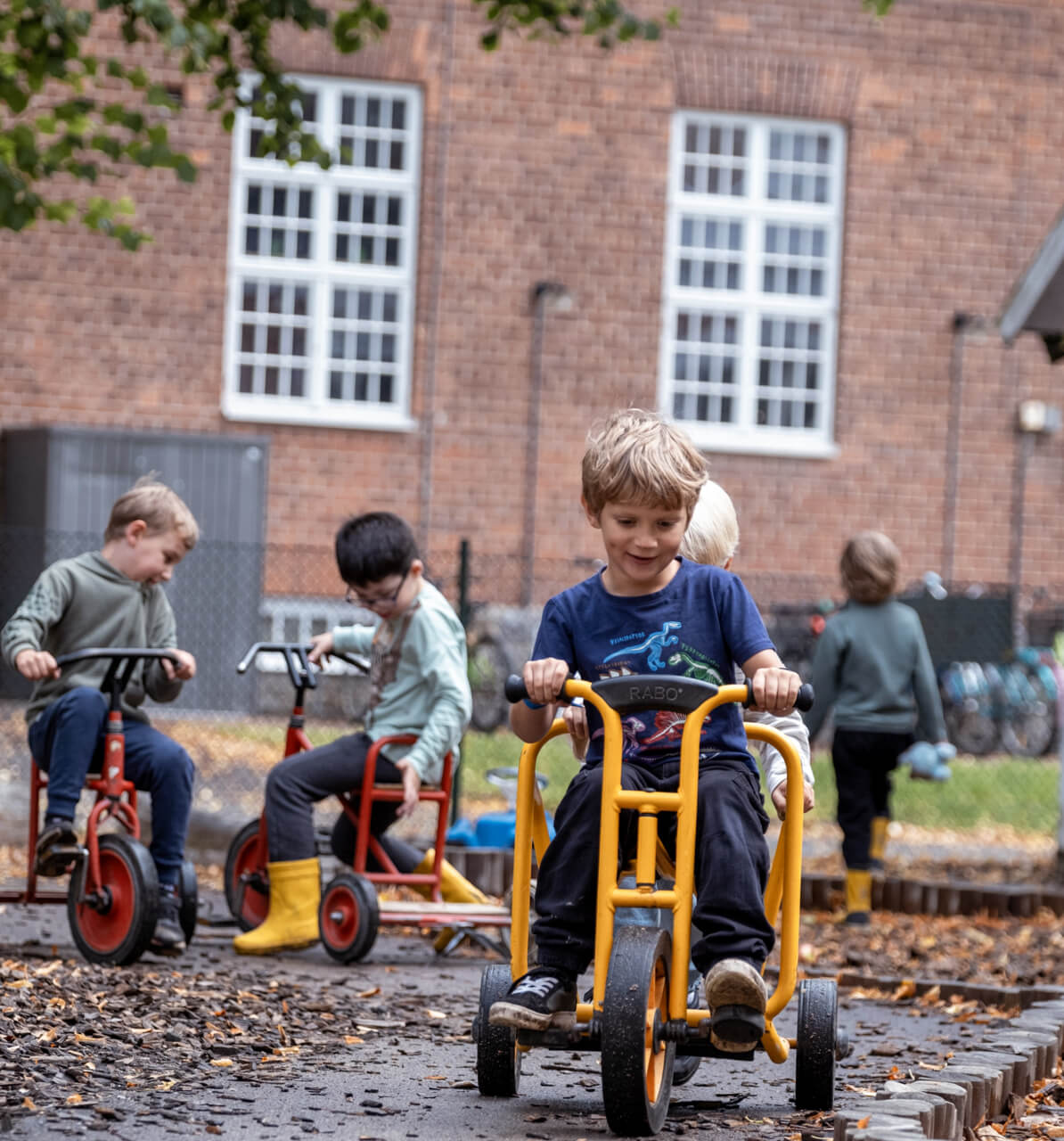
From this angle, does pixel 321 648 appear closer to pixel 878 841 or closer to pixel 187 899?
pixel 187 899

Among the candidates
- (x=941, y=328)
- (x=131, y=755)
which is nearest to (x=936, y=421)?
(x=941, y=328)

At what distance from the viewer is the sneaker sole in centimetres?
372

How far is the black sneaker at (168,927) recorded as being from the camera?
5805 mm

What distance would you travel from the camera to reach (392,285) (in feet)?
56.5

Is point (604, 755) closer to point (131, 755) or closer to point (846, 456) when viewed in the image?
point (131, 755)

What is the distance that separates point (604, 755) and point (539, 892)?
357 millimetres

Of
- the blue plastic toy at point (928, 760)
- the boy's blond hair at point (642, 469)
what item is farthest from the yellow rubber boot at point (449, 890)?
the boy's blond hair at point (642, 469)

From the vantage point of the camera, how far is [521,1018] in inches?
146

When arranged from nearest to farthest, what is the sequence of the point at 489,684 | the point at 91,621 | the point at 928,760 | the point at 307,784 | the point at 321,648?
the point at 91,621
the point at 307,784
the point at 321,648
the point at 928,760
the point at 489,684

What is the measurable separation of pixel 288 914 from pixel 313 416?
1094 cm

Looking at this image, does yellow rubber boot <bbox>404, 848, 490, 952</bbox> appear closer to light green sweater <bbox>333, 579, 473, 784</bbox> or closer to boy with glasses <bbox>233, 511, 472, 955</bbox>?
boy with glasses <bbox>233, 511, 472, 955</bbox>

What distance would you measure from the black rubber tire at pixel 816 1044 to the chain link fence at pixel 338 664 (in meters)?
5.43

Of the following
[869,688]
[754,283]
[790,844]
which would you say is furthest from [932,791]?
[790,844]

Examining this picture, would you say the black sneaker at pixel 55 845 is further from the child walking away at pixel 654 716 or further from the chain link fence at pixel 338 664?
the chain link fence at pixel 338 664
